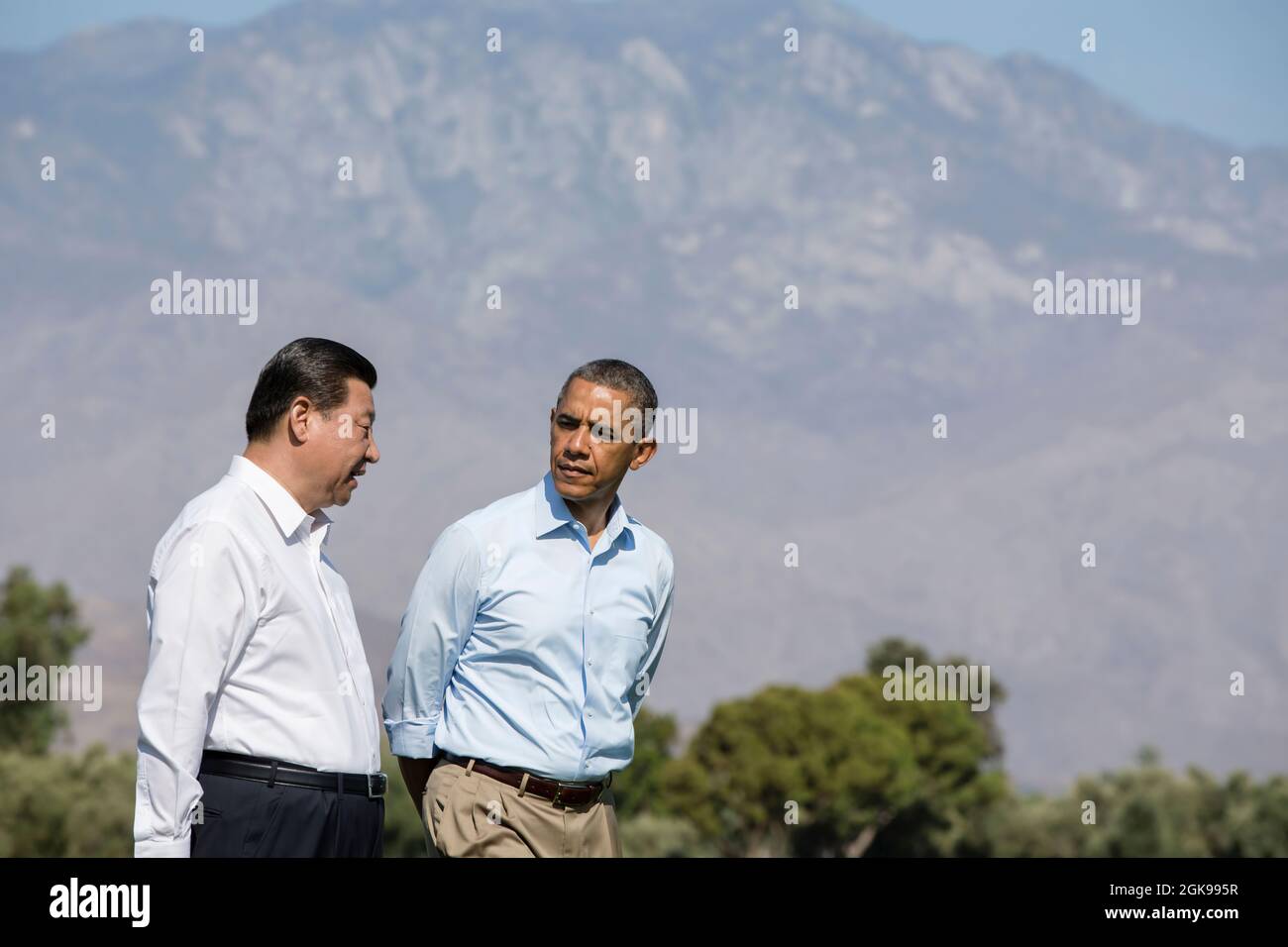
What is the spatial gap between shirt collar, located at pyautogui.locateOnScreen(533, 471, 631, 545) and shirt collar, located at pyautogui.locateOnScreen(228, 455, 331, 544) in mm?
862

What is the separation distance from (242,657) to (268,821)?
0.46 metres

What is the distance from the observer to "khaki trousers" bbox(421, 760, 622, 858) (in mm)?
5016

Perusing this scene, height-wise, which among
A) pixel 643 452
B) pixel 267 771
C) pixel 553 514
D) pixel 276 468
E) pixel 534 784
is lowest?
pixel 534 784

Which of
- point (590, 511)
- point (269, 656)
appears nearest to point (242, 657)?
point (269, 656)

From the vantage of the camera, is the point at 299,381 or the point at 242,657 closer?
the point at 242,657

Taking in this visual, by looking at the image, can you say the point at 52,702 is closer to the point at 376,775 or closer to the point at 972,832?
the point at 972,832

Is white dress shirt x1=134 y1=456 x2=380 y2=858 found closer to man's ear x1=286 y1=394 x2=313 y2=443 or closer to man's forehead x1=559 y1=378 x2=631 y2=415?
man's ear x1=286 y1=394 x2=313 y2=443

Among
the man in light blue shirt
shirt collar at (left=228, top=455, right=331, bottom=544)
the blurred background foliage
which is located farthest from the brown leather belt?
the blurred background foliage

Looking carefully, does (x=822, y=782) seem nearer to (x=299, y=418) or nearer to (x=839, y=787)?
(x=839, y=787)

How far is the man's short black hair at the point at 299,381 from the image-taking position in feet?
15.6

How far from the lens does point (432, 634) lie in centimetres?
522

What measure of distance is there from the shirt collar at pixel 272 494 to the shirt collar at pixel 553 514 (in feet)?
2.83
